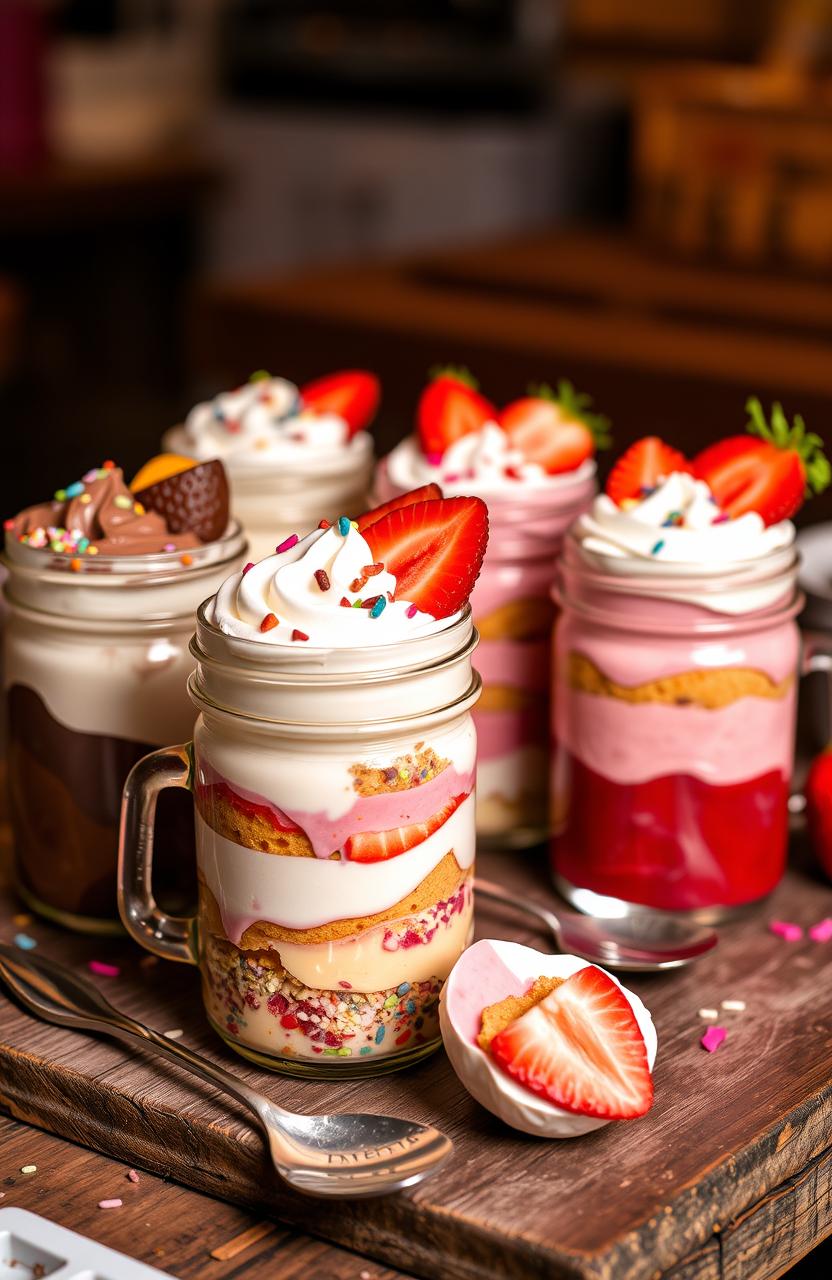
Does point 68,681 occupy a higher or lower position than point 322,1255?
higher

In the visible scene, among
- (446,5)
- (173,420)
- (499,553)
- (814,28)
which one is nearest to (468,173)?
(446,5)

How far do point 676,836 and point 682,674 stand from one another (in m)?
0.11

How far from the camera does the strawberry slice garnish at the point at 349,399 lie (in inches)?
50.4

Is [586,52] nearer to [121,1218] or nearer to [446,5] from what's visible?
[446,5]

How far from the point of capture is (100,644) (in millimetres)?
1021

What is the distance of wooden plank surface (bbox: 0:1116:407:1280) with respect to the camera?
81cm

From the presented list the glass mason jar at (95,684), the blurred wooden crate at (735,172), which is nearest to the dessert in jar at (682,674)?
the glass mason jar at (95,684)

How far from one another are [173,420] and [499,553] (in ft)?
3.59

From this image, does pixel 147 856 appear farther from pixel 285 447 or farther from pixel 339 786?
pixel 285 447

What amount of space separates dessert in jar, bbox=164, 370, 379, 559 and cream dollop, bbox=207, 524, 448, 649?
0.26 m

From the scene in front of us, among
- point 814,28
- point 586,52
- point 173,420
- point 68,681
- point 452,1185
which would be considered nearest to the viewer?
point 452,1185

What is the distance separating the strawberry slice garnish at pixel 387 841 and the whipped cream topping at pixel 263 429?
1.32ft

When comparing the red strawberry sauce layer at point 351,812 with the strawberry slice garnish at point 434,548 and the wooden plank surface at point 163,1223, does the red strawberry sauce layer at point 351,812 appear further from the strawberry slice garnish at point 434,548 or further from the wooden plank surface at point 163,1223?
the wooden plank surface at point 163,1223

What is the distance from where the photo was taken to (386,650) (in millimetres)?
851
